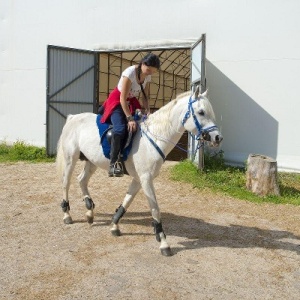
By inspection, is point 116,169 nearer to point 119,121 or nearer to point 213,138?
point 119,121

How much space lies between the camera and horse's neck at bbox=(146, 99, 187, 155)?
400cm

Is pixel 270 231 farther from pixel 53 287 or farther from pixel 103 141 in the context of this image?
pixel 53 287

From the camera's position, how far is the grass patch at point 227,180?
6.67m

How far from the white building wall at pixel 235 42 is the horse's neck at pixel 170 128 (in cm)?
562

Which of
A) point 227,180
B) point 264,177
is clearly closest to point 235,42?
point 227,180

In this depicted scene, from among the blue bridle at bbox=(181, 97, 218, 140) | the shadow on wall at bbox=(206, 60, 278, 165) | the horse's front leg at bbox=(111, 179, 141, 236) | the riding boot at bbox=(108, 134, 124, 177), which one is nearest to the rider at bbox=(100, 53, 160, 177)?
the riding boot at bbox=(108, 134, 124, 177)

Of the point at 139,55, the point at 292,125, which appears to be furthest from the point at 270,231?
the point at 139,55

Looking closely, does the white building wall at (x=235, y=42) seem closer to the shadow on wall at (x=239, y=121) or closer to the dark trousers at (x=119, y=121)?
the shadow on wall at (x=239, y=121)

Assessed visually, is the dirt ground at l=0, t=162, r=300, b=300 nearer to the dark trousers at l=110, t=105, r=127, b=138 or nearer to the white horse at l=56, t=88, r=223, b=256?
the white horse at l=56, t=88, r=223, b=256

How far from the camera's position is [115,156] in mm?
4184

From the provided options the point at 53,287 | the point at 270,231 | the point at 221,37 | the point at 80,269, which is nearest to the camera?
the point at 53,287

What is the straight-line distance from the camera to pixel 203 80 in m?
7.85

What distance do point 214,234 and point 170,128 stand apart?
5.30ft

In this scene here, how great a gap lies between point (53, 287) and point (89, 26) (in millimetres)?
9512
